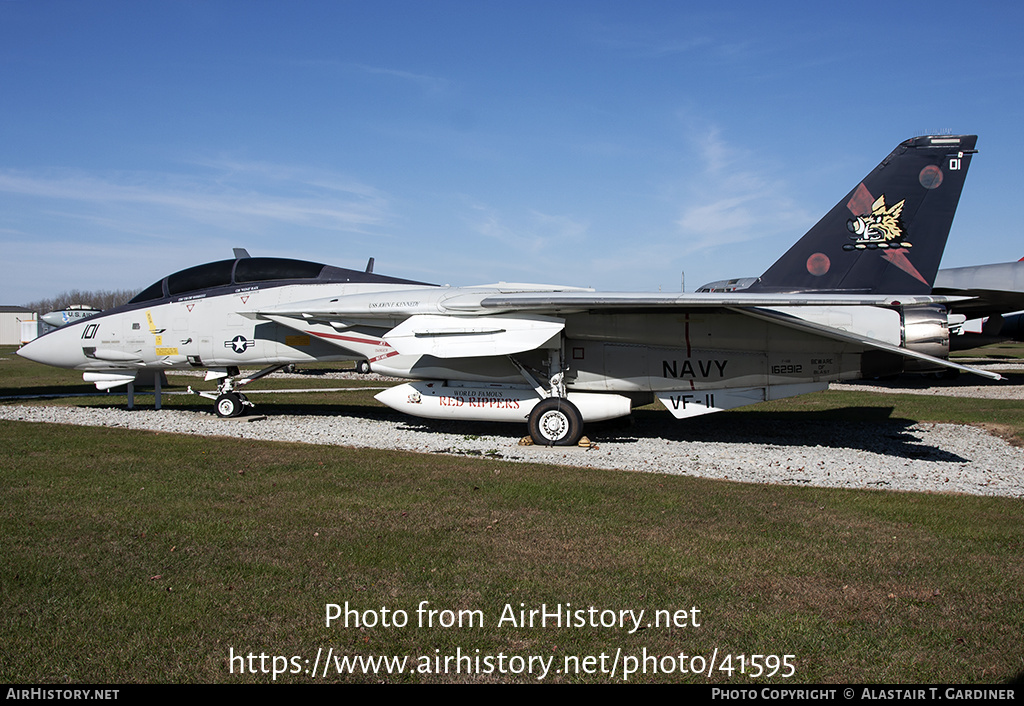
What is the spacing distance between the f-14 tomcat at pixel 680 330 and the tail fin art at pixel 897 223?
2 cm

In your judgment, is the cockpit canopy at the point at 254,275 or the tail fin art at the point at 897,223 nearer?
Answer: the tail fin art at the point at 897,223

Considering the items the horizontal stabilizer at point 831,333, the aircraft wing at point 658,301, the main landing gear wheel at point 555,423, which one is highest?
the aircraft wing at point 658,301

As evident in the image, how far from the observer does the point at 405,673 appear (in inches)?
140

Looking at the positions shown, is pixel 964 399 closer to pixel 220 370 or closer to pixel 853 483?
pixel 853 483

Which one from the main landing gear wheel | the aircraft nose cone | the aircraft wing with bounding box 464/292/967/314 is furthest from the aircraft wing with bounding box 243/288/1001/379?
the aircraft nose cone

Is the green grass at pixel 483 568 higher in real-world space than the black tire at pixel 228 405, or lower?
lower

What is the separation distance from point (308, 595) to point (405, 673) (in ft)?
3.89

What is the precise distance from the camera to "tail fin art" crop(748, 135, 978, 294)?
1052cm

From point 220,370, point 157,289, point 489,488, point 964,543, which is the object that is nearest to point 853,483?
point 964,543

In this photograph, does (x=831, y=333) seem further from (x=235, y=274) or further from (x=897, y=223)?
(x=235, y=274)

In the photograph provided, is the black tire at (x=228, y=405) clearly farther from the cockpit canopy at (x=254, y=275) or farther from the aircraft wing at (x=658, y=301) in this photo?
the aircraft wing at (x=658, y=301)

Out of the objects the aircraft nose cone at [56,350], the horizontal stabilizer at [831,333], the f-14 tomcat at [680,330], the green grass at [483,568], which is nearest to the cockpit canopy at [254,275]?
the f-14 tomcat at [680,330]

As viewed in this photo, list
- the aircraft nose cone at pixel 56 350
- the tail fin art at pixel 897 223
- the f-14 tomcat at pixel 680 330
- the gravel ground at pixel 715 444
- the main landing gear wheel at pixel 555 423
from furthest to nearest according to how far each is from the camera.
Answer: the aircraft nose cone at pixel 56 350 → the main landing gear wheel at pixel 555 423 → the tail fin art at pixel 897 223 → the f-14 tomcat at pixel 680 330 → the gravel ground at pixel 715 444

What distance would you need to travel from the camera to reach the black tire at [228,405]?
13562 mm
